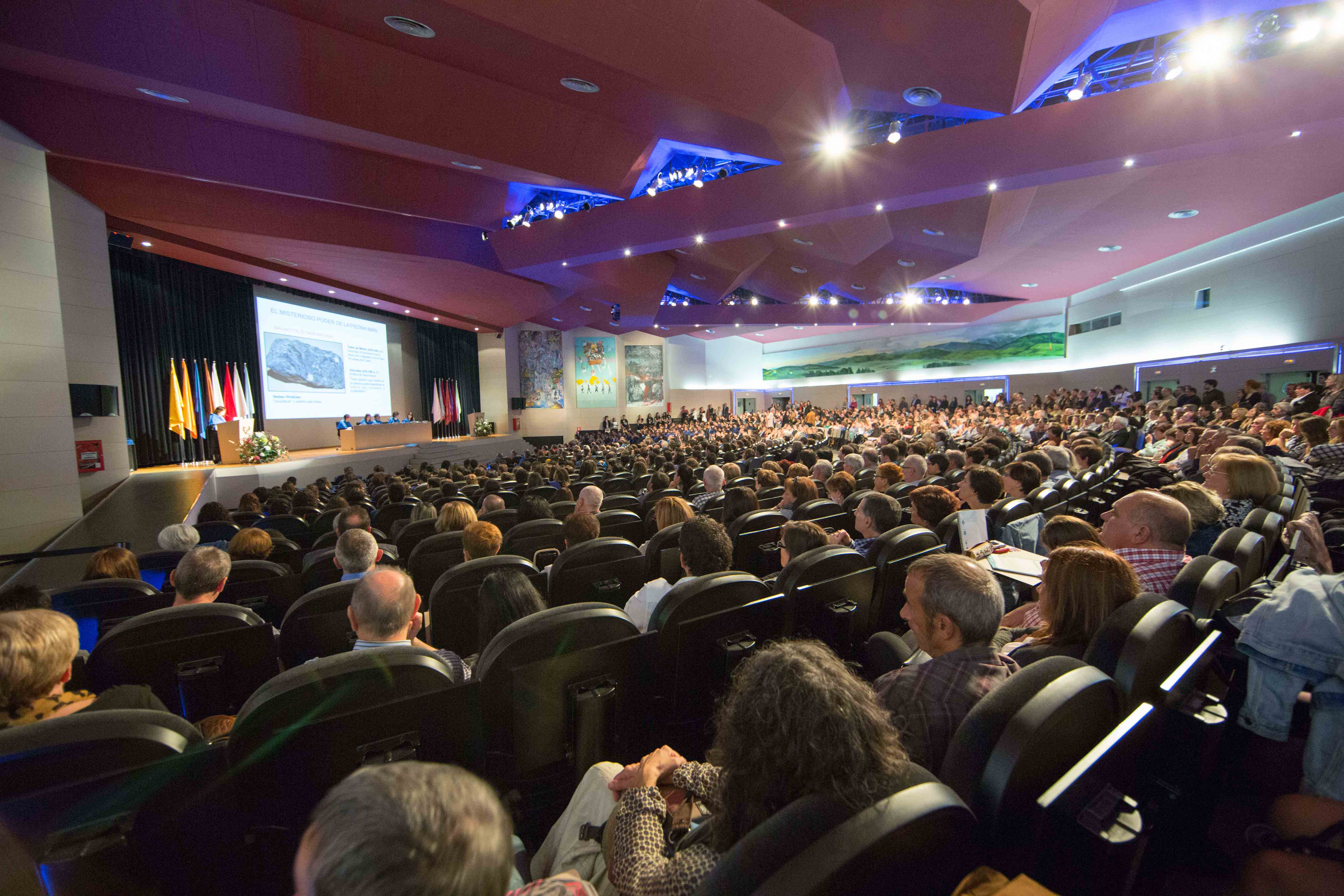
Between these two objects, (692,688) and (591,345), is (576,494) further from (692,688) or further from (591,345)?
(591,345)

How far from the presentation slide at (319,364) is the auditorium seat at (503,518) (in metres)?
13.1

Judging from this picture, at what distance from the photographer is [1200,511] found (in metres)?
2.97

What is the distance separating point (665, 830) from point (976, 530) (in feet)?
8.27

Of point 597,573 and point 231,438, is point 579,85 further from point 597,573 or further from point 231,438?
point 231,438

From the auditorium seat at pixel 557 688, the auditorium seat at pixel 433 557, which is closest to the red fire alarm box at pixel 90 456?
the auditorium seat at pixel 433 557

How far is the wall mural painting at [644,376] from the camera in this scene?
25.7 meters

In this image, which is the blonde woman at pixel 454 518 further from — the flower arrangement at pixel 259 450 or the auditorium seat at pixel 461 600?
the flower arrangement at pixel 259 450

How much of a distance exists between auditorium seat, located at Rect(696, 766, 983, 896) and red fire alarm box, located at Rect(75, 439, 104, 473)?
1125 cm

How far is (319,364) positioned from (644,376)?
1348 centimetres

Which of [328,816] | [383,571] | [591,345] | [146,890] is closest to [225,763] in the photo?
[146,890]

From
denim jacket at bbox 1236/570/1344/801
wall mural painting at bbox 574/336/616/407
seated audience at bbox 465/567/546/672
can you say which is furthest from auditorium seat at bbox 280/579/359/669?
wall mural painting at bbox 574/336/616/407

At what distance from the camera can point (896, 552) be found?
2768mm

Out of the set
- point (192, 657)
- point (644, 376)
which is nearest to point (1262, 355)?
point (192, 657)

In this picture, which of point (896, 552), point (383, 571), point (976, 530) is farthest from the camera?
point (976, 530)
